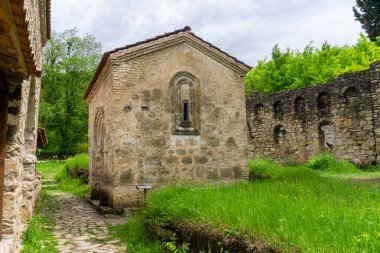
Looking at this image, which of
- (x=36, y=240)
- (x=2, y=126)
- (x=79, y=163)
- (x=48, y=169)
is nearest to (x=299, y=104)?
(x=79, y=163)

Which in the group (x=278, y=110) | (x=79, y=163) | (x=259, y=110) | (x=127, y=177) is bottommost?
(x=127, y=177)

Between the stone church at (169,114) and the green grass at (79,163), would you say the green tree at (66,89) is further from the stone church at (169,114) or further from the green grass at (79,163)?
the stone church at (169,114)

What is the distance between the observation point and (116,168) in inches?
355

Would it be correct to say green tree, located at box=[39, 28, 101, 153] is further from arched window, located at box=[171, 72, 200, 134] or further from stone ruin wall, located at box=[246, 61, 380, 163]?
arched window, located at box=[171, 72, 200, 134]

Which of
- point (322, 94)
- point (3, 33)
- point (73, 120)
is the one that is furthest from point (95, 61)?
point (3, 33)

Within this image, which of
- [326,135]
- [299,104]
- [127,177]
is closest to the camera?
[127,177]

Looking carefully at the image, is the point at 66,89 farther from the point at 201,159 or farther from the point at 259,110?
the point at 201,159

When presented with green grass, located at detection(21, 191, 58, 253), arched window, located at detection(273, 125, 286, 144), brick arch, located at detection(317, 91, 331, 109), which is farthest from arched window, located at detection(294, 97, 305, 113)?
green grass, located at detection(21, 191, 58, 253)

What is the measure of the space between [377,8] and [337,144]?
22.6 metres

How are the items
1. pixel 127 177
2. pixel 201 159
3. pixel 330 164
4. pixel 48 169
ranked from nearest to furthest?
pixel 127 177
pixel 201 159
pixel 330 164
pixel 48 169

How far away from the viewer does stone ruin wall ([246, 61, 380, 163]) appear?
15.7m

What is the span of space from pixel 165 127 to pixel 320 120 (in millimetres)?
10979

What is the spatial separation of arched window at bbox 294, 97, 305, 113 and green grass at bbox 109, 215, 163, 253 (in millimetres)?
14005

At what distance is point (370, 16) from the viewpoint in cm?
3312
